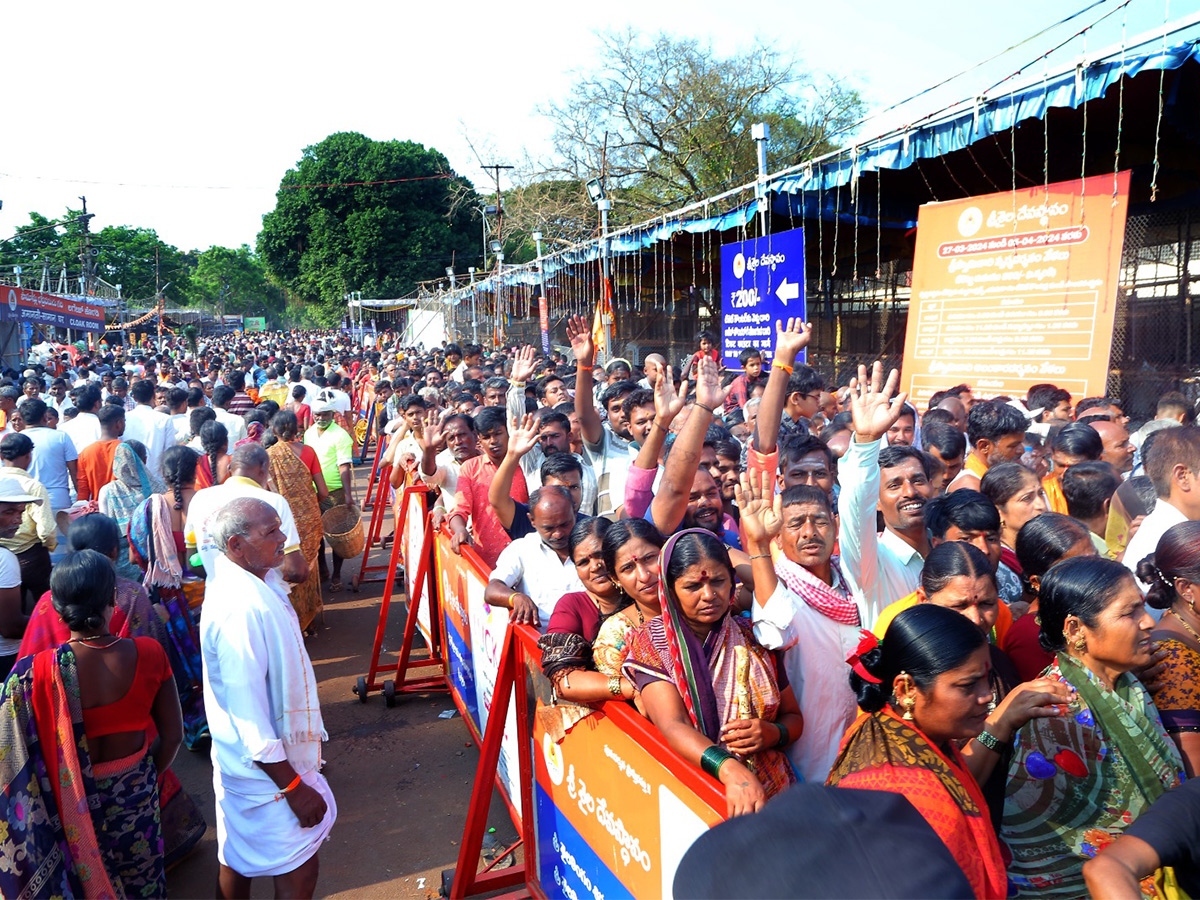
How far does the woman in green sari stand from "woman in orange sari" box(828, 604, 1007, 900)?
21 centimetres

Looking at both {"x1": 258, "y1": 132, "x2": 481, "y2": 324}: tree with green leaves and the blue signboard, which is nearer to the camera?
the blue signboard

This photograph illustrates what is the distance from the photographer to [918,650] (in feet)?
5.91

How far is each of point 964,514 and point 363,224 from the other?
49179mm

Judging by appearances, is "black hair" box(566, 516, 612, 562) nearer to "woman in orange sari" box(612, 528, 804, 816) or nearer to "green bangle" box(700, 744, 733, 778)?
"woman in orange sari" box(612, 528, 804, 816)

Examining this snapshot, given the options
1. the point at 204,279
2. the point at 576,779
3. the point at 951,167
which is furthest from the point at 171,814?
the point at 204,279

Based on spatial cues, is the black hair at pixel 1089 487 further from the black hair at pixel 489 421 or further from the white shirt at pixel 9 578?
the white shirt at pixel 9 578

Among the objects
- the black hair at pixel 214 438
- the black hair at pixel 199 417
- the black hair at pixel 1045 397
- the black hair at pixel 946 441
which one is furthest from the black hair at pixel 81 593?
the black hair at pixel 1045 397

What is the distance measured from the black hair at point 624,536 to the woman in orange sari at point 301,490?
4439mm

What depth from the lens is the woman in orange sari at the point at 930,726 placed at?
1549mm

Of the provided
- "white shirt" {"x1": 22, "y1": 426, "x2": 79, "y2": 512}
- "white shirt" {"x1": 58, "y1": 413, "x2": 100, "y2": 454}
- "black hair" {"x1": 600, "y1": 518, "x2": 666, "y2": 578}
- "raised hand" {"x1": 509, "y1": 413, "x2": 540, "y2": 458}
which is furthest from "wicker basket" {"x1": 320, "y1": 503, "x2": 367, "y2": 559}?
"black hair" {"x1": 600, "y1": 518, "x2": 666, "y2": 578}

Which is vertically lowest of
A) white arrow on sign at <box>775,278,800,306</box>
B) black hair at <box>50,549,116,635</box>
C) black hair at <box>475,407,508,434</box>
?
black hair at <box>50,549,116,635</box>

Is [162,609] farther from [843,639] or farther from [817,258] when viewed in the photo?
[817,258]

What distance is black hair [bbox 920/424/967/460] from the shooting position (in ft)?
15.1

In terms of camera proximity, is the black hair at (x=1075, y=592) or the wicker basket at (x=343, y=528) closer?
the black hair at (x=1075, y=592)
